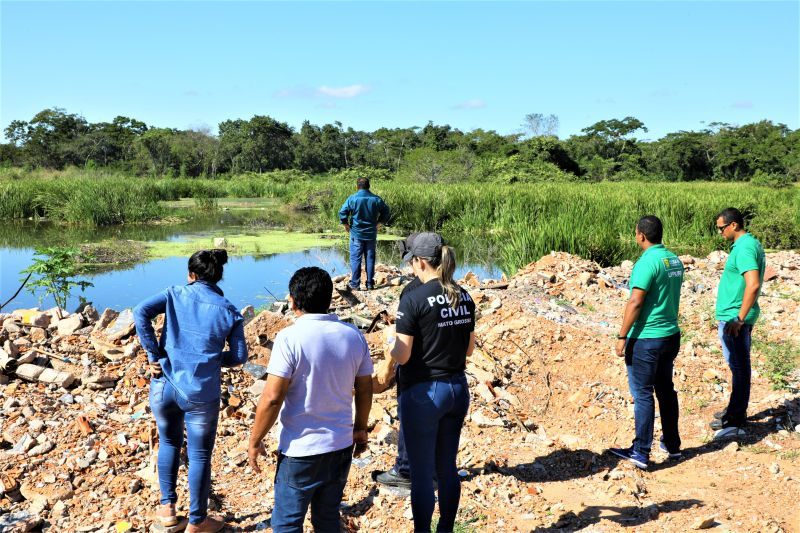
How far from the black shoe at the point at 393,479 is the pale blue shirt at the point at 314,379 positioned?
4.17 feet

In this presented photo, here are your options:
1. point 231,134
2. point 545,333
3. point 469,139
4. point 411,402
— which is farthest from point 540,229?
point 231,134

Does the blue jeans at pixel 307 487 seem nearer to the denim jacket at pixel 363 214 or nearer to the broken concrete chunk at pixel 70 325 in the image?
the broken concrete chunk at pixel 70 325

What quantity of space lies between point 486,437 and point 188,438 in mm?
2287

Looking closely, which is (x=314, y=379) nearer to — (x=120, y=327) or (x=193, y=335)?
(x=193, y=335)

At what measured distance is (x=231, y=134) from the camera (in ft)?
180

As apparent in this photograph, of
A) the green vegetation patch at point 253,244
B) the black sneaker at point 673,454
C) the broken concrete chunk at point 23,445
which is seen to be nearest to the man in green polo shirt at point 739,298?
the black sneaker at point 673,454

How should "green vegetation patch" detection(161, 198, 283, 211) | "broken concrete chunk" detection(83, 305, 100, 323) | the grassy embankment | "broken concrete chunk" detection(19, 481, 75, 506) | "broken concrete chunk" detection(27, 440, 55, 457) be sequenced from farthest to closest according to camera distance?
"green vegetation patch" detection(161, 198, 283, 211) < the grassy embankment < "broken concrete chunk" detection(83, 305, 100, 323) < "broken concrete chunk" detection(27, 440, 55, 457) < "broken concrete chunk" detection(19, 481, 75, 506)

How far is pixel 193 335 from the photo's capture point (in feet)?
10.3

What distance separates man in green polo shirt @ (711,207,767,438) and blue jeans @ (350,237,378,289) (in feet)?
16.3

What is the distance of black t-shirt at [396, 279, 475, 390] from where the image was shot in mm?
2969

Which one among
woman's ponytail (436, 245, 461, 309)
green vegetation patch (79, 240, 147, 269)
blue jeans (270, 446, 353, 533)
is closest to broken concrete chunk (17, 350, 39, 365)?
blue jeans (270, 446, 353, 533)

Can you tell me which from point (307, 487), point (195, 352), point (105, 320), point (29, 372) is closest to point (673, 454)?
point (307, 487)

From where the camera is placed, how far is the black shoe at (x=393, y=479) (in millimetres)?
3793

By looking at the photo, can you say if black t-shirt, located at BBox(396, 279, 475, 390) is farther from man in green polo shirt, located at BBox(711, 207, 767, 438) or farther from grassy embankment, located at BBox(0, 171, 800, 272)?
grassy embankment, located at BBox(0, 171, 800, 272)
